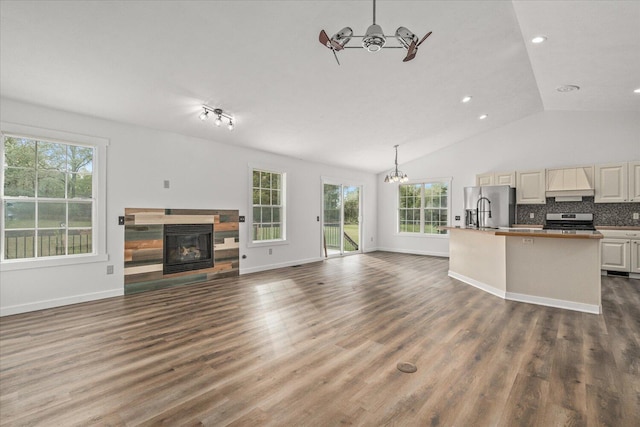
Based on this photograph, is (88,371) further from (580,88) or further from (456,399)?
(580,88)

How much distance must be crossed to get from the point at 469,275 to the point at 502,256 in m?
0.93

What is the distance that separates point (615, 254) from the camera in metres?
5.70

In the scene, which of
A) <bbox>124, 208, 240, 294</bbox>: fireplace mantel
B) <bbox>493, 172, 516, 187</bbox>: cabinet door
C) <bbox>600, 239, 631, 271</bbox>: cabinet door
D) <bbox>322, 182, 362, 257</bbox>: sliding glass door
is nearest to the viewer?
<bbox>124, 208, 240, 294</bbox>: fireplace mantel

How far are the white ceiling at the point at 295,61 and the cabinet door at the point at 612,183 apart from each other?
1116 mm

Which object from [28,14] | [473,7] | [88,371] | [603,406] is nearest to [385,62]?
[473,7]

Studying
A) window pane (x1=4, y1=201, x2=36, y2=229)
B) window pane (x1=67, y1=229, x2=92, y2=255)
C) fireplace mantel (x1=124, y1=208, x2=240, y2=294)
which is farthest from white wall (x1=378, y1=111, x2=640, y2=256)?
window pane (x1=4, y1=201, x2=36, y2=229)

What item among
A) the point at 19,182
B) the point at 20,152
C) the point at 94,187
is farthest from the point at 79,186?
the point at 20,152

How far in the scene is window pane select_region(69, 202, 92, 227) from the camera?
419cm

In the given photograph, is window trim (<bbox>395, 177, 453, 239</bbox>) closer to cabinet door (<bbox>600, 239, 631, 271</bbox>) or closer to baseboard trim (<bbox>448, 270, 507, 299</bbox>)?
baseboard trim (<bbox>448, 270, 507, 299</bbox>)

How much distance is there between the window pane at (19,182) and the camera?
12.2 feet

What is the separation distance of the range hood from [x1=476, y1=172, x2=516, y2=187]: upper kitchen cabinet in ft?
2.16

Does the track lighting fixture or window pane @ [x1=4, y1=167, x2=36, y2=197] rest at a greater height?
the track lighting fixture

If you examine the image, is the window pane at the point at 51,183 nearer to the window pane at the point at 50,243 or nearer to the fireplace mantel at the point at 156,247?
the window pane at the point at 50,243

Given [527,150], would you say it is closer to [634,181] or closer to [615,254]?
[634,181]
